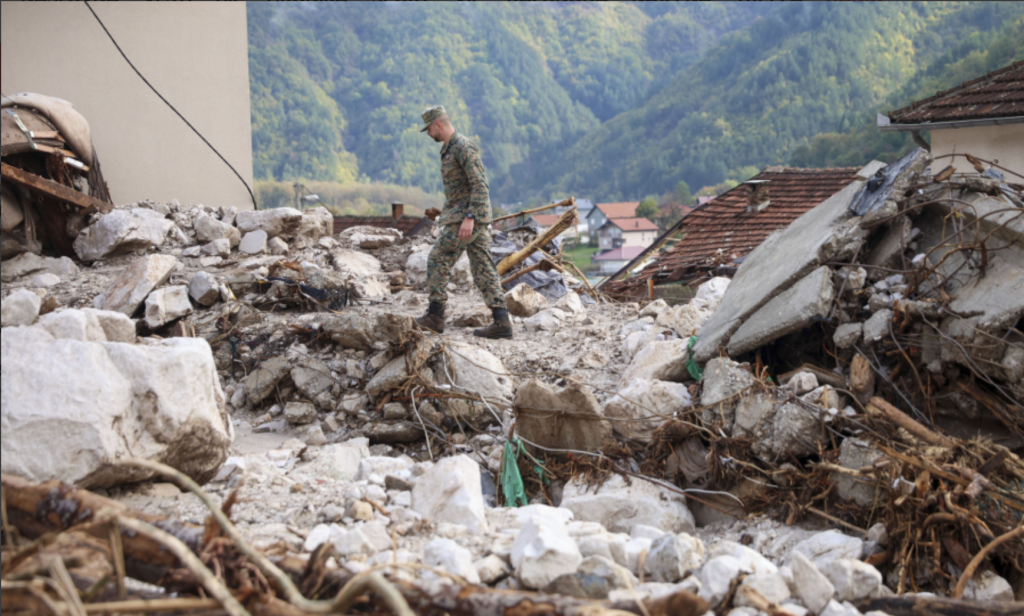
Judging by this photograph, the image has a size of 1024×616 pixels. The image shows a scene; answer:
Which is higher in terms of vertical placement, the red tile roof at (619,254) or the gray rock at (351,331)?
the gray rock at (351,331)

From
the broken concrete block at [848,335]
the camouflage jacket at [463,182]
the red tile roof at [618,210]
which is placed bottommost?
the red tile roof at [618,210]

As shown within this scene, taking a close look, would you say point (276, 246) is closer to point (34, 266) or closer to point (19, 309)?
point (34, 266)

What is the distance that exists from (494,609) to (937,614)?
167 cm

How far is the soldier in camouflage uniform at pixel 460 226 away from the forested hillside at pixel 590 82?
2826 centimetres

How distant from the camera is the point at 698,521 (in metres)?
3.56

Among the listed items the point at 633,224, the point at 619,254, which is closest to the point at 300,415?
the point at 619,254

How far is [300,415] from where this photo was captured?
4.46m

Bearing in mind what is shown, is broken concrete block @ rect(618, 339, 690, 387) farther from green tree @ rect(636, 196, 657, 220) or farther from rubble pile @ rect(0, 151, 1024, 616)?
green tree @ rect(636, 196, 657, 220)

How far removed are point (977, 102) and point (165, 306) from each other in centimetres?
1011

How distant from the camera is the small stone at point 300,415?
175 inches

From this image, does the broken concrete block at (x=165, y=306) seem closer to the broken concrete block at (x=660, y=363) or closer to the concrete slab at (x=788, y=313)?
→ the broken concrete block at (x=660, y=363)

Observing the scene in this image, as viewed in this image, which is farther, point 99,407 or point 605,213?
point 605,213

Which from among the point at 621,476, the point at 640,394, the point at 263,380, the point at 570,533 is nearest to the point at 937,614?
the point at 570,533

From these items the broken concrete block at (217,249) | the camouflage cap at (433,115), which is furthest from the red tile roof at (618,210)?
the camouflage cap at (433,115)
